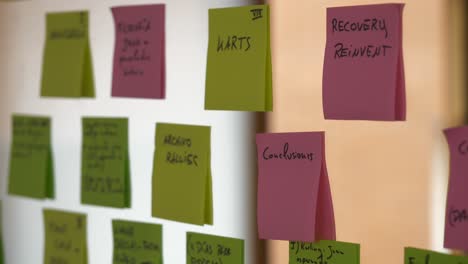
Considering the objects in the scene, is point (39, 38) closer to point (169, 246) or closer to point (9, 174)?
point (9, 174)

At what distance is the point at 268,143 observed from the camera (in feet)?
2.79

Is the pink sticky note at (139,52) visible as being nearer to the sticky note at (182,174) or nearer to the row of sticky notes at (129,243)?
the sticky note at (182,174)

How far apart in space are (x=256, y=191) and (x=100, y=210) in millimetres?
279

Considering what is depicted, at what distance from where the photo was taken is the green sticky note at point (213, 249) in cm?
90

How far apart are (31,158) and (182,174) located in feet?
1.02

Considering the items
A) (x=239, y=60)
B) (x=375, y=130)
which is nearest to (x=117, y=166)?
(x=239, y=60)

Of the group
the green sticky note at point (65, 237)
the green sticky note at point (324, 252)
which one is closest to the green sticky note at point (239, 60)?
the green sticky note at point (324, 252)

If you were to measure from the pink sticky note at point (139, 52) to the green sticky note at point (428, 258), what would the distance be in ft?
1.26

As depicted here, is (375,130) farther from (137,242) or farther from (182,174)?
(137,242)

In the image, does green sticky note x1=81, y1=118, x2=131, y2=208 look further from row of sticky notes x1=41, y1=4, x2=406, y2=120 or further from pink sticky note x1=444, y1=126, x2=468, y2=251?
pink sticky note x1=444, y1=126, x2=468, y2=251

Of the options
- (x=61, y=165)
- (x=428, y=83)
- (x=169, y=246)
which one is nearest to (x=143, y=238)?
(x=169, y=246)

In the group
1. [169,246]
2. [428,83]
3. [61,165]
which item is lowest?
[169,246]

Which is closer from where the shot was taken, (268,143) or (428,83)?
(428,83)

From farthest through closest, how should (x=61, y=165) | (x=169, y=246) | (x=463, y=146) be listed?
1. (x=61, y=165)
2. (x=169, y=246)
3. (x=463, y=146)
